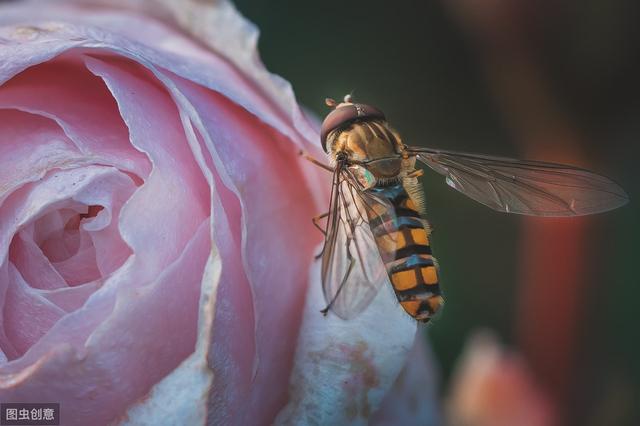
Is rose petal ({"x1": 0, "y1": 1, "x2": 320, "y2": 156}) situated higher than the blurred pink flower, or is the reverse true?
rose petal ({"x1": 0, "y1": 1, "x2": 320, "y2": 156})

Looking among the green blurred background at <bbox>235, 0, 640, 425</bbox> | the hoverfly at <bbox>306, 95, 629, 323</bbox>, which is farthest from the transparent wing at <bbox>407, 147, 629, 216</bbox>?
the green blurred background at <bbox>235, 0, 640, 425</bbox>

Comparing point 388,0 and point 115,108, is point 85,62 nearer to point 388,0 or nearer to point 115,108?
point 115,108

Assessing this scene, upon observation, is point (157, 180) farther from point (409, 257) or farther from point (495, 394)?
point (495, 394)

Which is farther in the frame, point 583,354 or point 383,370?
point 583,354

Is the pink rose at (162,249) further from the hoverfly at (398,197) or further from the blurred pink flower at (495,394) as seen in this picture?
the blurred pink flower at (495,394)

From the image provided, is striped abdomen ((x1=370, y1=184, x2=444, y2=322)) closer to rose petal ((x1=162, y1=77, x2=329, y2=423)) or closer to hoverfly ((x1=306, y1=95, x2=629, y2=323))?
hoverfly ((x1=306, y1=95, x2=629, y2=323))

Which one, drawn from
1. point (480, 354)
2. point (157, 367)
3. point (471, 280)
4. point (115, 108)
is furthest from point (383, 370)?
point (471, 280)
